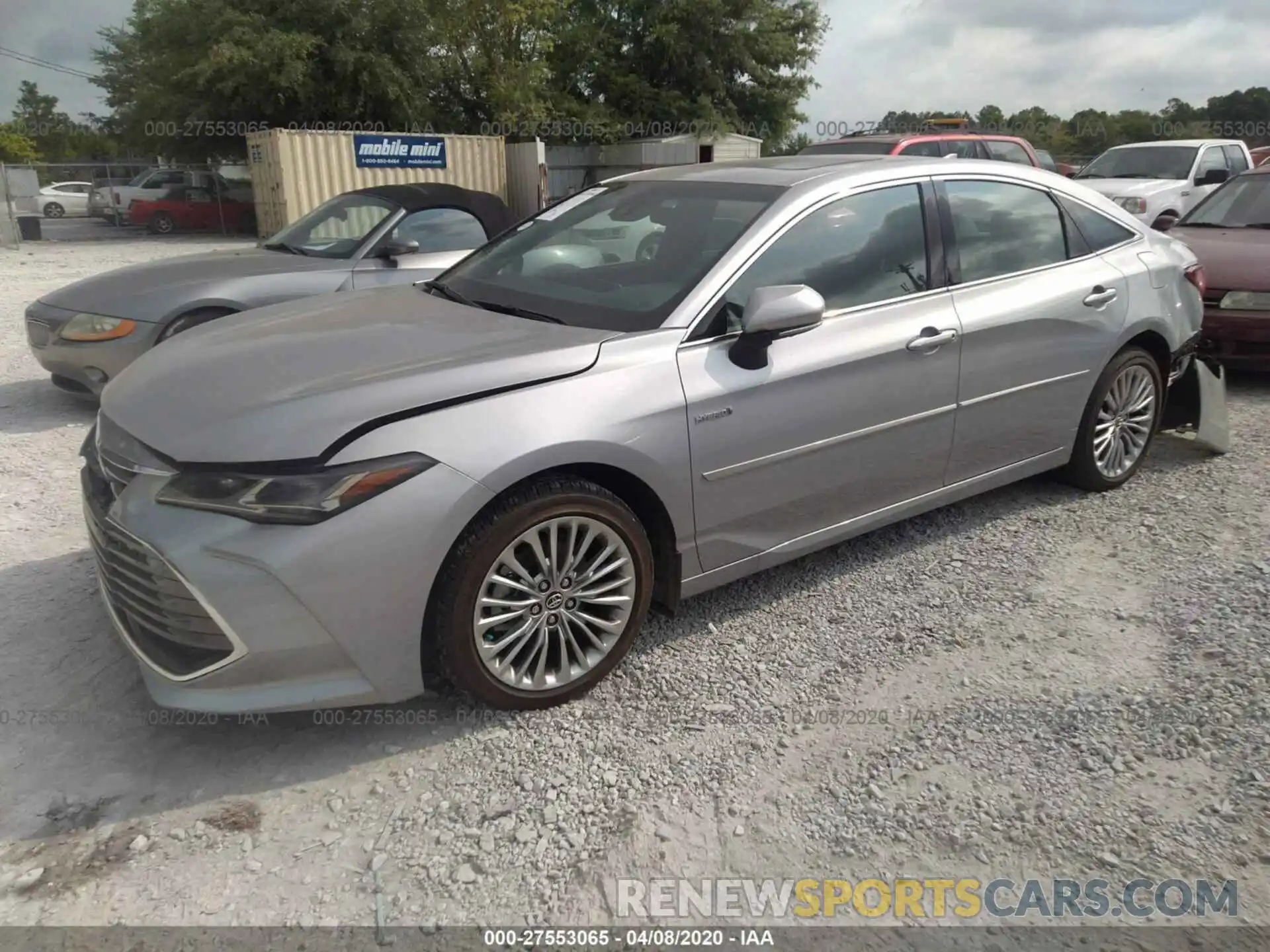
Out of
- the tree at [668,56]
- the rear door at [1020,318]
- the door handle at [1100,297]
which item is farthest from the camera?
the tree at [668,56]

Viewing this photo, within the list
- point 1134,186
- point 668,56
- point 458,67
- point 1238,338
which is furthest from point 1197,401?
point 668,56

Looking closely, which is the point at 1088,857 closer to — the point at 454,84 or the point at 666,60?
the point at 454,84

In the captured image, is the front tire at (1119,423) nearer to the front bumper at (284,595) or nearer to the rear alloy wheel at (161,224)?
the front bumper at (284,595)

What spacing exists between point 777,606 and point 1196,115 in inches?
2004

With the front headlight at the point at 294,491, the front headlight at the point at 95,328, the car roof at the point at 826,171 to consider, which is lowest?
the front headlight at the point at 294,491

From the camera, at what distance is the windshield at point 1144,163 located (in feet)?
42.9

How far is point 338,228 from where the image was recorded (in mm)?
6922

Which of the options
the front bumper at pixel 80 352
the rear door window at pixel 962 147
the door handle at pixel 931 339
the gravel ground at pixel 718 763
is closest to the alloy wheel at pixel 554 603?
the gravel ground at pixel 718 763

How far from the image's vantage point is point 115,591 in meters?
2.89

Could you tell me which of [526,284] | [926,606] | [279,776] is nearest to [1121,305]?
[926,606]

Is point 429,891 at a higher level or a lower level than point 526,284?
lower

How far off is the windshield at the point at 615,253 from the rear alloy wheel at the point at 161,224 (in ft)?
77.8

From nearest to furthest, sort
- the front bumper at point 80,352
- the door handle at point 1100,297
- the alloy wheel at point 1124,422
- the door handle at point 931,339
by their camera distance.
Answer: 1. the door handle at point 931,339
2. the door handle at point 1100,297
3. the alloy wheel at point 1124,422
4. the front bumper at point 80,352

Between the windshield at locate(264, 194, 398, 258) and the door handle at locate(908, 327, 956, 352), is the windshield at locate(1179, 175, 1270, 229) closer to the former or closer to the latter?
the door handle at locate(908, 327, 956, 352)
